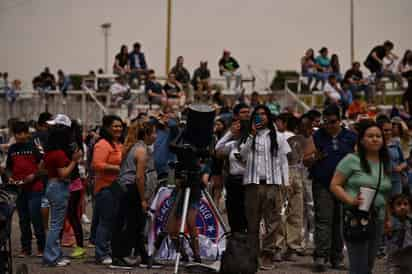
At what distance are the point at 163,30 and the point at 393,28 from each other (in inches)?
389

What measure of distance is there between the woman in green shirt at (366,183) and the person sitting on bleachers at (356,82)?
61.7 feet

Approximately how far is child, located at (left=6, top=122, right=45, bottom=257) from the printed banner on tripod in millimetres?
1506

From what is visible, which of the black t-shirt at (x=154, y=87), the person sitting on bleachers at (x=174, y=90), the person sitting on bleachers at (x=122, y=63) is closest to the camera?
the person sitting on bleachers at (x=174, y=90)

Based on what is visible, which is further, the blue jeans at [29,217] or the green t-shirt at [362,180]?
the blue jeans at [29,217]

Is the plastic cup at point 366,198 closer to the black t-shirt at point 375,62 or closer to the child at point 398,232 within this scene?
the child at point 398,232

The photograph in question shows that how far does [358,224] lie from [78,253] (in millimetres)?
5501

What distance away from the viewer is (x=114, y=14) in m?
47.4

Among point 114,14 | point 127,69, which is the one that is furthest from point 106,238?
point 114,14

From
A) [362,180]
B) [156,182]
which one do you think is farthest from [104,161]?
[362,180]

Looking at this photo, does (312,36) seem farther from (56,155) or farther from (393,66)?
(56,155)

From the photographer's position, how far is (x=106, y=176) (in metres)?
12.0

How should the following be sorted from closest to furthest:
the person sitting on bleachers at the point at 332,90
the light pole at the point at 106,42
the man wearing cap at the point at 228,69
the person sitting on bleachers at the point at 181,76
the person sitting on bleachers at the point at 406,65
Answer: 1. the person sitting on bleachers at the point at 332,90
2. the person sitting on bleachers at the point at 406,65
3. the person sitting on bleachers at the point at 181,76
4. the man wearing cap at the point at 228,69
5. the light pole at the point at 106,42

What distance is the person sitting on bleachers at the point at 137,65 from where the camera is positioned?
29.4 meters

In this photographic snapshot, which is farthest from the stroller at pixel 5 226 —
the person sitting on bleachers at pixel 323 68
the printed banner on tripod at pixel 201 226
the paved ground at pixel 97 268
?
the person sitting on bleachers at pixel 323 68
